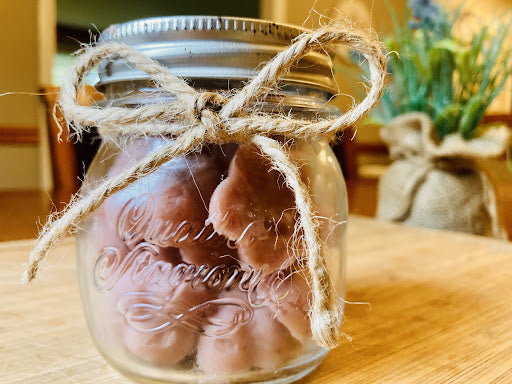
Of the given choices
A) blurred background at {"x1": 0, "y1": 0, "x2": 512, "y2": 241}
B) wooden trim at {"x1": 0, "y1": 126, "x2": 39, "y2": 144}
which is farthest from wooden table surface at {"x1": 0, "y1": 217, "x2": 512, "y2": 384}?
wooden trim at {"x1": 0, "y1": 126, "x2": 39, "y2": 144}

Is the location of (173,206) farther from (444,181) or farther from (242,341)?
(444,181)

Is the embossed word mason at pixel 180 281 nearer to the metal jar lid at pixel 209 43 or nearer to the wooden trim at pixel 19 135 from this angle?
the metal jar lid at pixel 209 43

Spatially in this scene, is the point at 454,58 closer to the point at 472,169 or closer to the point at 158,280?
the point at 472,169

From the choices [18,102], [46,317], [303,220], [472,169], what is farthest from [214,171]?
[18,102]

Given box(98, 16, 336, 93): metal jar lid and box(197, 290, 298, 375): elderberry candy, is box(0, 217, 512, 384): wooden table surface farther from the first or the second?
box(98, 16, 336, 93): metal jar lid

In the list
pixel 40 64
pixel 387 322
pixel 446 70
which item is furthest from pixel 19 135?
pixel 387 322

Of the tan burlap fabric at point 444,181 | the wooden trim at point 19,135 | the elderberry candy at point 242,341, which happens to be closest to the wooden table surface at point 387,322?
the elderberry candy at point 242,341
